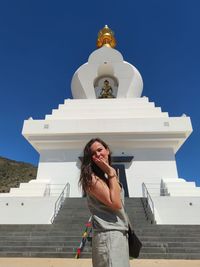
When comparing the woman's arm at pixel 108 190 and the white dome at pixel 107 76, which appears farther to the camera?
the white dome at pixel 107 76

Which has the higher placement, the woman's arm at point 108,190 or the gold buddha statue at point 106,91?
the gold buddha statue at point 106,91

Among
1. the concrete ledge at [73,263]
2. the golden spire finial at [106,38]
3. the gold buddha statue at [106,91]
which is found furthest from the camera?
the golden spire finial at [106,38]

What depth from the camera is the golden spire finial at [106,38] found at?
2117 cm

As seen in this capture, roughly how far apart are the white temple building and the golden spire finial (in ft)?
28.1

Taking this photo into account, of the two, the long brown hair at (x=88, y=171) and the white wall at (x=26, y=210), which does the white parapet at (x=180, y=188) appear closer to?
the white wall at (x=26, y=210)

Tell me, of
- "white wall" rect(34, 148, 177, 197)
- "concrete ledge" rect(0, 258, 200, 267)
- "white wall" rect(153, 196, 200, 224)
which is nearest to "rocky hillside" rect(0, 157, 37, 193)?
"white wall" rect(34, 148, 177, 197)

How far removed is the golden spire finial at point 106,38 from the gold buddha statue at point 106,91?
601 cm

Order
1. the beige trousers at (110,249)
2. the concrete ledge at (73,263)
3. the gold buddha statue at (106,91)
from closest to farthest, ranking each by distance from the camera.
A: the beige trousers at (110,249)
the concrete ledge at (73,263)
the gold buddha statue at (106,91)

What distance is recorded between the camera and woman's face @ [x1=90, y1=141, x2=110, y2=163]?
5.67ft

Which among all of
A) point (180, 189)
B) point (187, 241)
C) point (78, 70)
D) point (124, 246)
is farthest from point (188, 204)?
point (78, 70)

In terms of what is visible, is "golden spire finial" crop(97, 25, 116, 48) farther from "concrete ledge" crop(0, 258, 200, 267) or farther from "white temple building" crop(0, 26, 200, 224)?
"concrete ledge" crop(0, 258, 200, 267)

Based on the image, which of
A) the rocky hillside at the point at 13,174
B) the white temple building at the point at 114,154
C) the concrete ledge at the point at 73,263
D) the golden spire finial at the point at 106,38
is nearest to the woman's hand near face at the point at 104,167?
the concrete ledge at the point at 73,263

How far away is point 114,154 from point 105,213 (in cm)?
1101

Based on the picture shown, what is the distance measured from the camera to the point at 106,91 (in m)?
16.9
